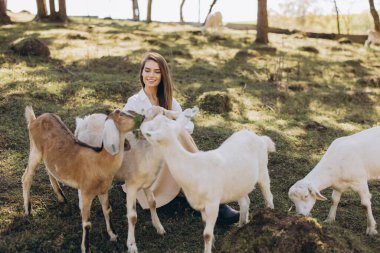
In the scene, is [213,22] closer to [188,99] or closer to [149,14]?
[149,14]

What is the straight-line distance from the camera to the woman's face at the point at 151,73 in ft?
17.7

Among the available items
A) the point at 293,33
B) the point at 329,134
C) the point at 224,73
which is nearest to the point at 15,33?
the point at 224,73

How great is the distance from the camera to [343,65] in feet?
49.0

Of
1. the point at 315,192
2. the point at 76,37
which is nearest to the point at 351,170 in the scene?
the point at 315,192

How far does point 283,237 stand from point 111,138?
6.33 ft

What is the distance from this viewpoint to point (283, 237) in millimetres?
4125

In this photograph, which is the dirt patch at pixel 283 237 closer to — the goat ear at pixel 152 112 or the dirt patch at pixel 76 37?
the goat ear at pixel 152 112

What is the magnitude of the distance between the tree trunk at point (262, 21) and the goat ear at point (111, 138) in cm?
1401

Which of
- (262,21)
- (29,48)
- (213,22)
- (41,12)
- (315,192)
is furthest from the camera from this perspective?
(213,22)

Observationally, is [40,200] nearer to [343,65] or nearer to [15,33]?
[15,33]

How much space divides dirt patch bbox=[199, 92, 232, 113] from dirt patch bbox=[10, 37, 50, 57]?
5.31 metres

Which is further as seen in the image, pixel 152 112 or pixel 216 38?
pixel 216 38

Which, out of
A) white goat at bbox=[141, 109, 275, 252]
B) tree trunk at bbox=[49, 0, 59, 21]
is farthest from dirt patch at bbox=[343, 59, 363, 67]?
tree trunk at bbox=[49, 0, 59, 21]

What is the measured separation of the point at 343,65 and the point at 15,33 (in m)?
11.4
